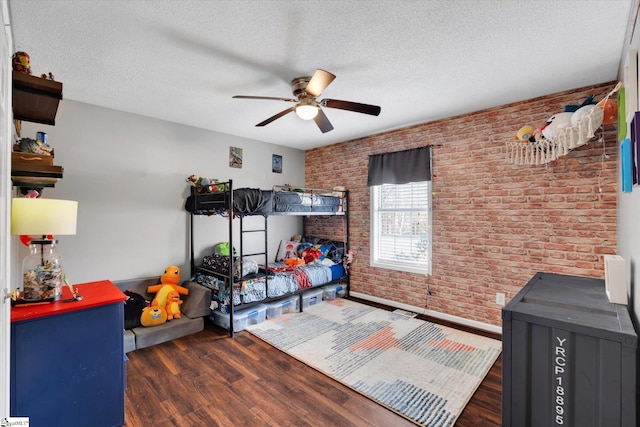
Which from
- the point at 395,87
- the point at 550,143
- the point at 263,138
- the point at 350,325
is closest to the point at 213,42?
the point at 395,87

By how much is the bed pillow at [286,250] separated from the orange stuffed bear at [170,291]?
1.74 m

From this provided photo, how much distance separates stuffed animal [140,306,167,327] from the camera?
3.11 metres

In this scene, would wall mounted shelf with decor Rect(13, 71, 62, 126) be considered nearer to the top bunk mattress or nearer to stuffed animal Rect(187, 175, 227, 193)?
the top bunk mattress

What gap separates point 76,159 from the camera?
312 cm

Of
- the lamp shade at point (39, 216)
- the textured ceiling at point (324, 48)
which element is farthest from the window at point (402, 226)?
the lamp shade at point (39, 216)

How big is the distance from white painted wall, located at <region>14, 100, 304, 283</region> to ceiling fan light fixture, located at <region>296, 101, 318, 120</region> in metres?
2.10

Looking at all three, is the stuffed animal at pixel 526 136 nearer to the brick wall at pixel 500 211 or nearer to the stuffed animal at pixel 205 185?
the brick wall at pixel 500 211

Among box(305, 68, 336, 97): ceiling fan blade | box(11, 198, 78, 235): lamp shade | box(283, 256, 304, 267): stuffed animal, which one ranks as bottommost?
box(283, 256, 304, 267): stuffed animal

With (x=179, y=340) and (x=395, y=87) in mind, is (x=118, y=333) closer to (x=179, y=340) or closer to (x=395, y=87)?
(x=179, y=340)

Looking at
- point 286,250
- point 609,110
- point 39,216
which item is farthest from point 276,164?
point 609,110

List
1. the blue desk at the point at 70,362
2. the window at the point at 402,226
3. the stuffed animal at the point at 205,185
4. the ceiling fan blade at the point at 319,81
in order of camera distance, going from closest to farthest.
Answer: the blue desk at the point at 70,362
the ceiling fan blade at the point at 319,81
the stuffed animal at the point at 205,185
the window at the point at 402,226

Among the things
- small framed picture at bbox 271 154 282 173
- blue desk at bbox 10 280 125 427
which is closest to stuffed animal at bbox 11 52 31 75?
blue desk at bbox 10 280 125 427

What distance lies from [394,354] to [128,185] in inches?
138

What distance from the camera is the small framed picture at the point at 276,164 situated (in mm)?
4996
